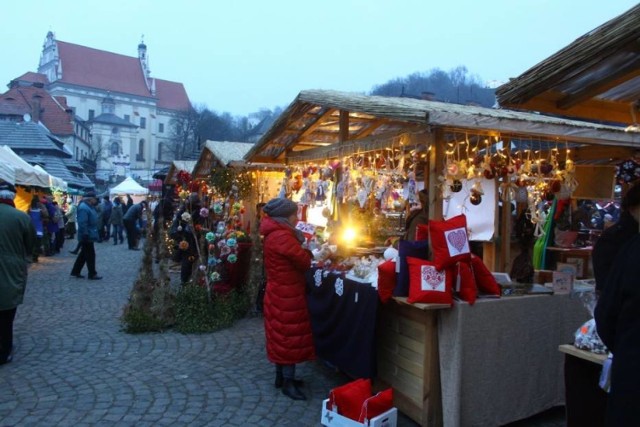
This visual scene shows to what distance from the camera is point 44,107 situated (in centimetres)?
4816

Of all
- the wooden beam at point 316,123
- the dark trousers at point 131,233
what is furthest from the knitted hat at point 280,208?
the dark trousers at point 131,233

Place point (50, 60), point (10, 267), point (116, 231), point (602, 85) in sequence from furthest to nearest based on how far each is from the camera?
point (50, 60) → point (116, 231) → point (10, 267) → point (602, 85)

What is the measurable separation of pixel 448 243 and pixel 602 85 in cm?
148

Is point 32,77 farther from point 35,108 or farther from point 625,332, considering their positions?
point 625,332

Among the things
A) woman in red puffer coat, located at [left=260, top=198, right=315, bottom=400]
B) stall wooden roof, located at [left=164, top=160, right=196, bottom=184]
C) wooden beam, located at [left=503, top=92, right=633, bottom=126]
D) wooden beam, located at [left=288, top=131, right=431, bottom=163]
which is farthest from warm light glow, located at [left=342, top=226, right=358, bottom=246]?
stall wooden roof, located at [left=164, top=160, right=196, bottom=184]

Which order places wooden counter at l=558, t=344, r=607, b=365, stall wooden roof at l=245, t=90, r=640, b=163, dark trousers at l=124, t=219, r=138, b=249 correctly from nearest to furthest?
wooden counter at l=558, t=344, r=607, b=365 < stall wooden roof at l=245, t=90, r=640, b=163 < dark trousers at l=124, t=219, r=138, b=249

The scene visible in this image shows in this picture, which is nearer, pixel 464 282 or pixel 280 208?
pixel 464 282

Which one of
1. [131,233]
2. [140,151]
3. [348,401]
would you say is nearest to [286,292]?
[348,401]

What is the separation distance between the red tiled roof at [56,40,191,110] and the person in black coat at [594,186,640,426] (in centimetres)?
8562

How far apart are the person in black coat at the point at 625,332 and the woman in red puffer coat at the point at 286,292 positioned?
8.31ft

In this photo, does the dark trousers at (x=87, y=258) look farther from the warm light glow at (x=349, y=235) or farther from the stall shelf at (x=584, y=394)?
the stall shelf at (x=584, y=394)

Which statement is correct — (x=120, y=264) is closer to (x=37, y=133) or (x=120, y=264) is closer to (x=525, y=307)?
(x=525, y=307)

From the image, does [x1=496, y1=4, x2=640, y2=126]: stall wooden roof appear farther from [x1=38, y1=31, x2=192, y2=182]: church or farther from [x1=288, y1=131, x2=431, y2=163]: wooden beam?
[x1=38, y1=31, x2=192, y2=182]: church

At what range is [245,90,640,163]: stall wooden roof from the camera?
418 centimetres
